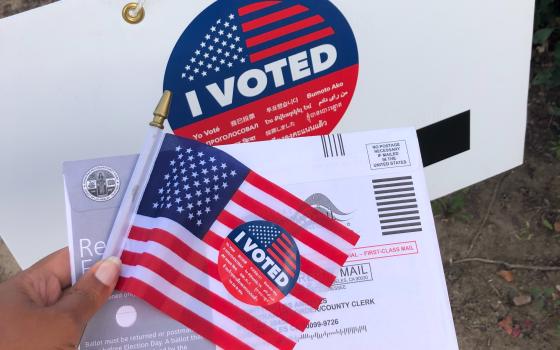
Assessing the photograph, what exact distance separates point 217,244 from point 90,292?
0.62 ft

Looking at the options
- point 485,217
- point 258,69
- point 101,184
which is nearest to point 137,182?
point 101,184

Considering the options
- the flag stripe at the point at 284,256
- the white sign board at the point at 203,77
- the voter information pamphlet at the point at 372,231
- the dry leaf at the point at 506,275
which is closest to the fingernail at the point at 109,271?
the voter information pamphlet at the point at 372,231

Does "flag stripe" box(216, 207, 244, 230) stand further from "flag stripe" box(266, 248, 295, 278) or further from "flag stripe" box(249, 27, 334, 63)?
"flag stripe" box(249, 27, 334, 63)

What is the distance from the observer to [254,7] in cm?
97

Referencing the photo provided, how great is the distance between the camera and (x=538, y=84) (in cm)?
171

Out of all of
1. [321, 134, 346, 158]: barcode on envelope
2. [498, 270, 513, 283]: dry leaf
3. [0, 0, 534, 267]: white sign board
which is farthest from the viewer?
[498, 270, 513, 283]: dry leaf

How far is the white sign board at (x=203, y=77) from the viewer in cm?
90

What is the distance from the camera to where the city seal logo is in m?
0.71

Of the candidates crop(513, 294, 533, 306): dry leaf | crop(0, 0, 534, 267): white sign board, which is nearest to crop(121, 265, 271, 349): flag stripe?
crop(0, 0, 534, 267): white sign board

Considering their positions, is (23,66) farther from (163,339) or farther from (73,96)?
(163,339)

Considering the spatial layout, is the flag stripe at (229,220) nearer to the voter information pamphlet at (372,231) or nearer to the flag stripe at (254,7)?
the voter information pamphlet at (372,231)

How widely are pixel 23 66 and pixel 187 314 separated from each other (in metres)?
0.55

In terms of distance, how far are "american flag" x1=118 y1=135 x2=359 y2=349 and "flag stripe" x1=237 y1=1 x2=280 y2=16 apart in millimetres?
357

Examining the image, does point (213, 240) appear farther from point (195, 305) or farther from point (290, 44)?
point (290, 44)
